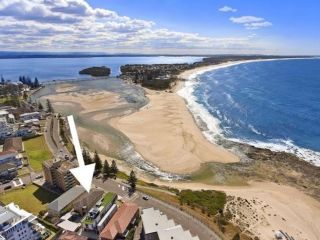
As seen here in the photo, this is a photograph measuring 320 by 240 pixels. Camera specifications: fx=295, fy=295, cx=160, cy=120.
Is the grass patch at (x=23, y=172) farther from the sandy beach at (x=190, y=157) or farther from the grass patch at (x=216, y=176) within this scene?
the grass patch at (x=216, y=176)

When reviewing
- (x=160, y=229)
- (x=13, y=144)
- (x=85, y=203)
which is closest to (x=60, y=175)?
(x=85, y=203)

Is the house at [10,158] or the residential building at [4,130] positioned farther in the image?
the residential building at [4,130]

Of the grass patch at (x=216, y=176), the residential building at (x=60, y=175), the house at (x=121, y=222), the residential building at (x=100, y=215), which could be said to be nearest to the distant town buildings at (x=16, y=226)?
the residential building at (x=100, y=215)

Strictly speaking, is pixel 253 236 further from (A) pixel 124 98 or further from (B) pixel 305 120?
(A) pixel 124 98

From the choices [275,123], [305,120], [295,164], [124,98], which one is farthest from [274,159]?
[124,98]

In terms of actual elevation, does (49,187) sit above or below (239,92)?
above

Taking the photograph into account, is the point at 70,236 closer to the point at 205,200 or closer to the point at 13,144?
the point at 205,200
